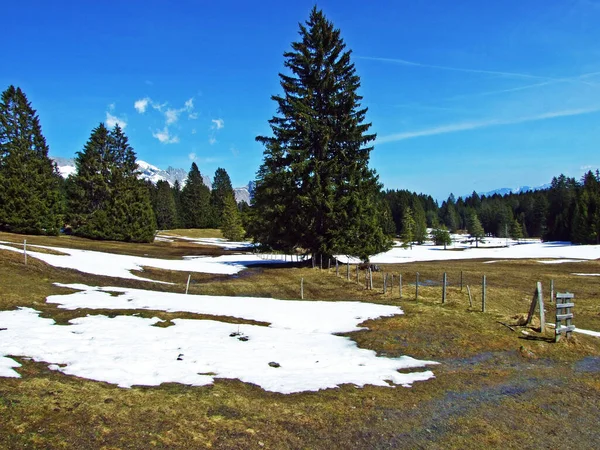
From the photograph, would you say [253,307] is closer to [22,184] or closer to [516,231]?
[22,184]

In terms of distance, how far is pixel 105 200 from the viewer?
60594mm

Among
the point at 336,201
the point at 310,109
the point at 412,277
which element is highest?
the point at 310,109

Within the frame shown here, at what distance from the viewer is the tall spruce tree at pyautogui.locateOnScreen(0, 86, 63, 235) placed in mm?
46406

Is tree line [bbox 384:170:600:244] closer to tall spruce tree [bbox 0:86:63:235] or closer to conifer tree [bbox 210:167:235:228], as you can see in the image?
conifer tree [bbox 210:167:235:228]

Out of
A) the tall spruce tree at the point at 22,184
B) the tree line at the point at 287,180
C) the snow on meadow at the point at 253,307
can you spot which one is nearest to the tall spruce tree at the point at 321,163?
the tree line at the point at 287,180

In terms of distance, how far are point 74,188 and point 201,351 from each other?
2409 inches

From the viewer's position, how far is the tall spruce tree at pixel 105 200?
190ft

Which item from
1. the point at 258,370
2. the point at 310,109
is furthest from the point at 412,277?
the point at 258,370

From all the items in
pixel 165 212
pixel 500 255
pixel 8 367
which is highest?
pixel 165 212

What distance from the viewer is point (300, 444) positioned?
252 inches

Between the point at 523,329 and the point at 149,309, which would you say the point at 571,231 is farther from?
the point at 149,309

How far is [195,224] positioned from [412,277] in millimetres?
82406

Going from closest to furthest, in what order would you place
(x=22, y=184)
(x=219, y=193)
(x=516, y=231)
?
1. (x=22, y=184)
2. (x=219, y=193)
3. (x=516, y=231)

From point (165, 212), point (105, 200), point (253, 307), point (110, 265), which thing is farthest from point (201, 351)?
point (165, 212)
